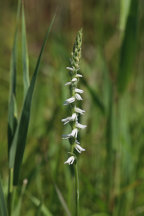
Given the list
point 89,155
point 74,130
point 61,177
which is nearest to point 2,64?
point 89,155

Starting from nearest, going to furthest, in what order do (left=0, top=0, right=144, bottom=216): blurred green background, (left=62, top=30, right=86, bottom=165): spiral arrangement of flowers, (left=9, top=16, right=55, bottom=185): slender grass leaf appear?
(left=62, top=30, right=86, bottom=165): spiral arrangement of flowers
(left=9, top=16, right=55, bottom=185): slender grass leaf
(left=0, top=0, right=144, bottom=216): blurred green background

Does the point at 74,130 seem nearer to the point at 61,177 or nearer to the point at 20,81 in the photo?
the point at 61,177

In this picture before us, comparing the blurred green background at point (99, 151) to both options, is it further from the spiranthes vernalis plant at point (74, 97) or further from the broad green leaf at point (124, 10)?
the spiranthes vernalis plant at point (74, 97)

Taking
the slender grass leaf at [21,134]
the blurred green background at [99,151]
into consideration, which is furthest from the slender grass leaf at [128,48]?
the slender grass leaf at [21,134]

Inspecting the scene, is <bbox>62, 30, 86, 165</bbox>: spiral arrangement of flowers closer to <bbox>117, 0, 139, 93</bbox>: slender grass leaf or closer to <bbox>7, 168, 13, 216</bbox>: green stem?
<bbox>7, 168, 13, 216</bbox>: green stem

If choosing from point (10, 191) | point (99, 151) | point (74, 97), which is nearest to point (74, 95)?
point (74, 97)

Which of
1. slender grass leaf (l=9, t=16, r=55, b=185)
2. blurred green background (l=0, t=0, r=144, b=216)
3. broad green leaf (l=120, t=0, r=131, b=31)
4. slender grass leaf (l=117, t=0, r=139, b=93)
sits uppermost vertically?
broad green leaf (l=120, t=0, r=131, b=31)

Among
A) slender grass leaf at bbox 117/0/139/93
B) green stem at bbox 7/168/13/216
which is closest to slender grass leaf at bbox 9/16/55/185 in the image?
green stem at bbox 7/168/13/216

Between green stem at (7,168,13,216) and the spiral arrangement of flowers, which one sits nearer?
the spiral arrangement of flowers

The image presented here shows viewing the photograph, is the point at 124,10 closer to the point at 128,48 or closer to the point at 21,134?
the point at 128,48
